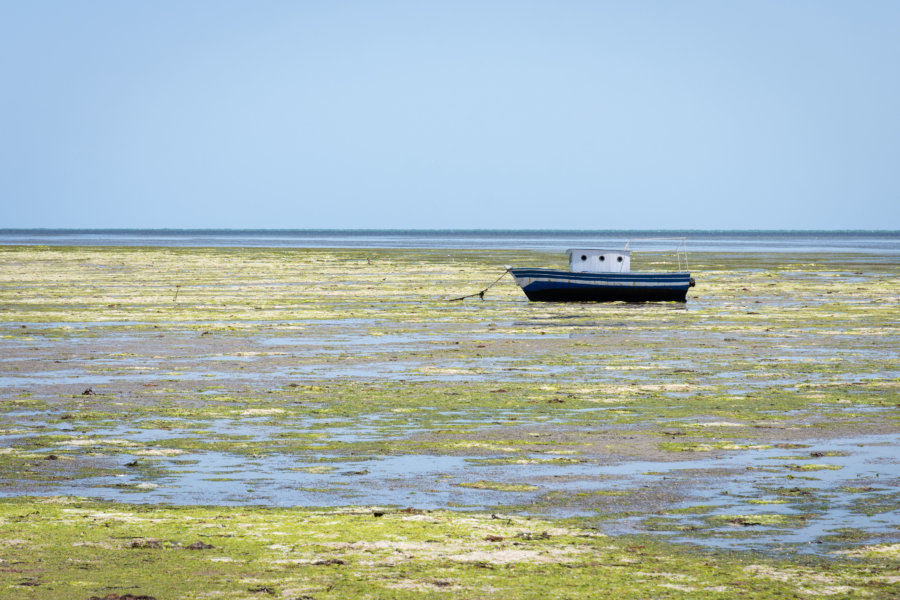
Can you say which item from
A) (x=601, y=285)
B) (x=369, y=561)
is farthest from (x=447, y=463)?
(x=601, y=285)

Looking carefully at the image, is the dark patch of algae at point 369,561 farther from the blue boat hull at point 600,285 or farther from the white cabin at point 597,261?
the white cabin at point 597,261

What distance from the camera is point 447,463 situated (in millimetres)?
15273

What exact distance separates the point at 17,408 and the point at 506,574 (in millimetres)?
12051

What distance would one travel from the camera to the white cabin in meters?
51.3

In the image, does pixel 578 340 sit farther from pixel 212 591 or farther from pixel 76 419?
pixel 212 591

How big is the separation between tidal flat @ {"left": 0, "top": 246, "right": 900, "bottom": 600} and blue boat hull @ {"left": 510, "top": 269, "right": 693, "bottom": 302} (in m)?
15.0

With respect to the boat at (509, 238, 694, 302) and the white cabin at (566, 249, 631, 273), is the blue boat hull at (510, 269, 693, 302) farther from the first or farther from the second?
the white cabin at (566, 249, 631, 273)

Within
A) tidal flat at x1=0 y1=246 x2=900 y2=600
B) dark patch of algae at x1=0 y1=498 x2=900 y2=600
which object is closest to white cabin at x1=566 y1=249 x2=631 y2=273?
tidal flat at x1=0 y1=246 x2=900 y2=600

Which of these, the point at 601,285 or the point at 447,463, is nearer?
the point at 447,463

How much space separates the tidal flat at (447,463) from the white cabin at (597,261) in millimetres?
16738

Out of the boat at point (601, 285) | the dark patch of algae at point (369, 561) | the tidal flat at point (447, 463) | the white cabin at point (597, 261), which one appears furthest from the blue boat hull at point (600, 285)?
the dark patch of algae at point (369, 561)

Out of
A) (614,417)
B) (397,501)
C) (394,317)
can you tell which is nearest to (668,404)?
(614,417)

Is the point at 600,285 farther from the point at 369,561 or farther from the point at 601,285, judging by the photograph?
the point at 369,561

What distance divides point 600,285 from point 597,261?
182 centimetres
